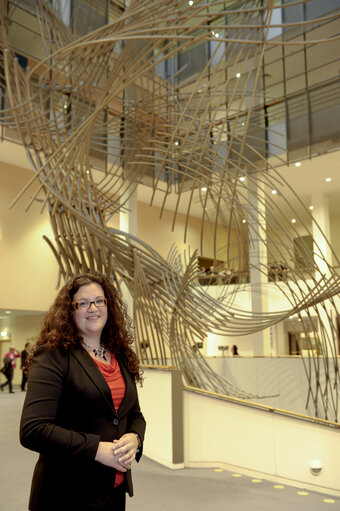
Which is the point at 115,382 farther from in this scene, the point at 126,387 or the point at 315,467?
the point at 315,467

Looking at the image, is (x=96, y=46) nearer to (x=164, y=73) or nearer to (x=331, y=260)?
(x=164, y=73)

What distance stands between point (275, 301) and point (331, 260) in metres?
1.85

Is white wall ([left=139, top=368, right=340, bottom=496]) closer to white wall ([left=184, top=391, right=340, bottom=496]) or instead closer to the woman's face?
white wall ([left=184, top=391, right=340, bottom=496])

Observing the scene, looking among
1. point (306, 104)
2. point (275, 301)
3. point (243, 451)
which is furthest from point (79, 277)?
point (275, 301)

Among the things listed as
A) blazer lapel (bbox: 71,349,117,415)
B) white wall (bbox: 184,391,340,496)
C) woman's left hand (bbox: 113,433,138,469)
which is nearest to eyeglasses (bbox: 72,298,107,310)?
blazer lapel (bbox: 71,349,117,415)

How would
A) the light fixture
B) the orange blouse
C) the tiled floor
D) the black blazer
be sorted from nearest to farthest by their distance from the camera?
1. the black blazer
2. the orange blouse
3. the tiled floor
4. the light fixture

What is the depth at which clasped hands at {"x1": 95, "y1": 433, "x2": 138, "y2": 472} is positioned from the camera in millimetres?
1130

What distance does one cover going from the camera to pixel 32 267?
35.0ft

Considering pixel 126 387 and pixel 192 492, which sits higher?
pixel 126 387

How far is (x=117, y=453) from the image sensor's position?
1142 millimetres

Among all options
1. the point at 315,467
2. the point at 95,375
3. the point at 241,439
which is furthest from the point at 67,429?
the point at 241,439

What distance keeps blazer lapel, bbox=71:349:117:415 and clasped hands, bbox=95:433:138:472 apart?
8cm

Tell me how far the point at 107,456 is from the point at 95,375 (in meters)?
0.18

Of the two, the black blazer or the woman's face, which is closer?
the black blazer
